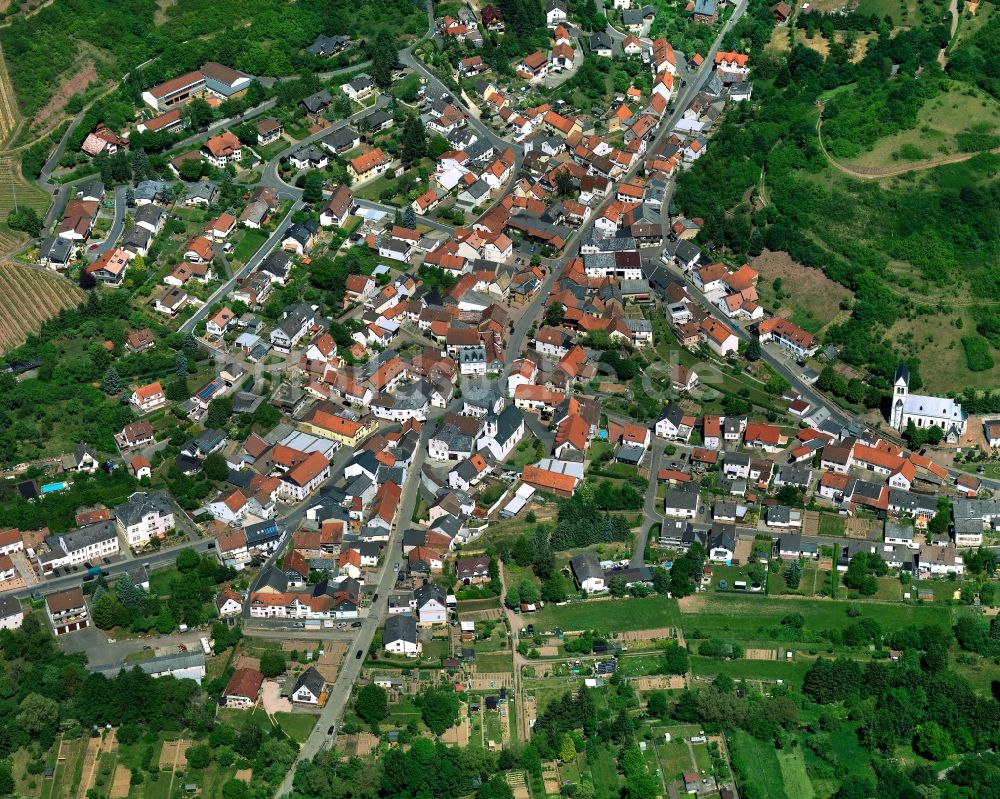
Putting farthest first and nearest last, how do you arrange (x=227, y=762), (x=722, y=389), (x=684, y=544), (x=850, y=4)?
1. (x=850, y=4)
2. (x=722, y=389)
3. (x=684, y=544)
4. (x=227, y=762)

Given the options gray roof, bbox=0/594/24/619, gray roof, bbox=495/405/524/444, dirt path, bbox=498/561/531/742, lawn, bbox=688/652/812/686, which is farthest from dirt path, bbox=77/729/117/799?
lawn, bbox=688/652/812/686

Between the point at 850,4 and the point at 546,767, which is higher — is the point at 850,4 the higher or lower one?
the higher one

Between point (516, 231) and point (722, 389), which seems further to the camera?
point (516, 231)

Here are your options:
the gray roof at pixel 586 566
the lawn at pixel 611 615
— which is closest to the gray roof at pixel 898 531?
the lawn at pixel 611 615

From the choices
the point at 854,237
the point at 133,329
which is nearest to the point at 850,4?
the point at 854,237

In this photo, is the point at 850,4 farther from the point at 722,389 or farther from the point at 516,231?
the point at 722,389

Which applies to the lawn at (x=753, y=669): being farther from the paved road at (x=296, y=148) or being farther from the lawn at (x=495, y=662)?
the paved road at (x=296, y=148)
